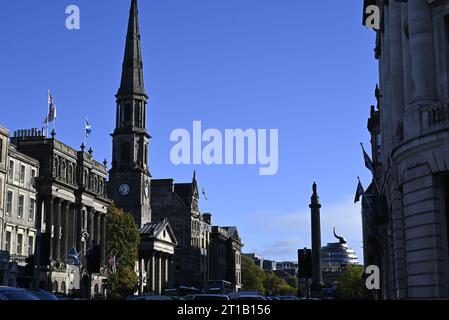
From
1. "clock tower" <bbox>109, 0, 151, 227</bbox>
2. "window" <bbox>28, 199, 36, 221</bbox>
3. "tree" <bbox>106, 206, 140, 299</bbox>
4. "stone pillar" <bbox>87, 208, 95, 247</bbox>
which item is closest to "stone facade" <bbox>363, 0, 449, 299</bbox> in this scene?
"window" <bbox>28, 199, 36, 221</bbox>

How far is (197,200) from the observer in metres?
173

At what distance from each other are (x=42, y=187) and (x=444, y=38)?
2795 inches

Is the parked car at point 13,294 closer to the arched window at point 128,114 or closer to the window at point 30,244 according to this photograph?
the window at point 30,244

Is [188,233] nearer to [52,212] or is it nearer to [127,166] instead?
[127,166]

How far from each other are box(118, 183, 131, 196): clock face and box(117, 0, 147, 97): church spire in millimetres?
17942

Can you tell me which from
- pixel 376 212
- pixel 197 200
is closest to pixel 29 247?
pixel 376 212

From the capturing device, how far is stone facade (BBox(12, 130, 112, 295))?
292 ft

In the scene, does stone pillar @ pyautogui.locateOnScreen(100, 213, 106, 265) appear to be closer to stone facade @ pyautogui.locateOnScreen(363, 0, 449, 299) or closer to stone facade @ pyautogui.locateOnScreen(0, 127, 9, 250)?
stone facade @ pyautogui.locateOnScreen(0, 127, 9, 250)

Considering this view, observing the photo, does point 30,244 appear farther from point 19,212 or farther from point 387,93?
point 387,93

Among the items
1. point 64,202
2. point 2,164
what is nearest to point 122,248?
point 64,202

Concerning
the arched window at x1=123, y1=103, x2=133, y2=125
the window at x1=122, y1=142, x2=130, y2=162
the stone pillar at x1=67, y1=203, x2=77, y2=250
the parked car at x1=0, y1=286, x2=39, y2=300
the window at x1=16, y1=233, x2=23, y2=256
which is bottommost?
the parked car at x1=0, y1=286, x2=39, y2=300

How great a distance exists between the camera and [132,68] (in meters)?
138

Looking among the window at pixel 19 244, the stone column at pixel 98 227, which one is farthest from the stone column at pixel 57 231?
the stone column at pixel 98 227
